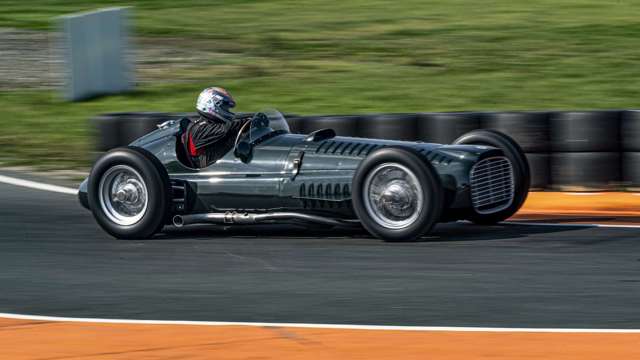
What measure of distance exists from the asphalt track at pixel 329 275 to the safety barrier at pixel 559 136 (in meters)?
1.98

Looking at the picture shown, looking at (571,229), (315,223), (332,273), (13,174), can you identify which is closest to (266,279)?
(332,273)

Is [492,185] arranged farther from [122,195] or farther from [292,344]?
[292,344]

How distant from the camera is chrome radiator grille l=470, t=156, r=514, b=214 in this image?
10.6 metres

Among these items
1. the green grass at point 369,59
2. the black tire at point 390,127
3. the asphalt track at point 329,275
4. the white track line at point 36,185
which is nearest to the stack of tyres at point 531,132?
the black tire at point 390,127

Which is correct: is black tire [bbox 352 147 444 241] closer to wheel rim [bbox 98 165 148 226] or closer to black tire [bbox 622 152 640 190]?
wheel rim [bbox 98 165 148 226]

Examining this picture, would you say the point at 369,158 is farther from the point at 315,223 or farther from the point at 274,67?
the point at 274,67

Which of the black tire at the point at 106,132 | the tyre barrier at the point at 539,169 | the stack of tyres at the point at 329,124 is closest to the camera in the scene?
the tyre barrier at the point at 539,169

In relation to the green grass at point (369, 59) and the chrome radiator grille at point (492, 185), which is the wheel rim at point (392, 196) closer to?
the chrome radiator grille at point (492, 185)

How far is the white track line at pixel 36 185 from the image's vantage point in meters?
13.6

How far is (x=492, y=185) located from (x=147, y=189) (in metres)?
2.52

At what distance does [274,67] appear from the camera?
20453 mm

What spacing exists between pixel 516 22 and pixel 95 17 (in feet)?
23.1

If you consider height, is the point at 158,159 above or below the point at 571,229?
above

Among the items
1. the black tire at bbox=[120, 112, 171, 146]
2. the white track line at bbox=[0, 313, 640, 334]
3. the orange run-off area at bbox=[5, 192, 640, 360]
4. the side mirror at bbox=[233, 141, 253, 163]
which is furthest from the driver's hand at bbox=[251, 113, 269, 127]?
the orange run-off area at bbox=[5, 192, 640, 360]
